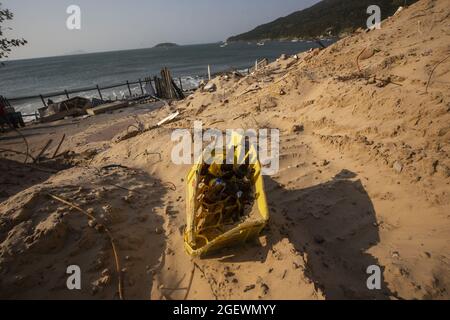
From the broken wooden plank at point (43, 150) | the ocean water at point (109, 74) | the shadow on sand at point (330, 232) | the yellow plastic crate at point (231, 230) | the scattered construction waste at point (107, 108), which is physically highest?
the yellow plastic crate at point (231, 230)

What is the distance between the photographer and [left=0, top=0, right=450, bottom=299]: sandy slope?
363 cm

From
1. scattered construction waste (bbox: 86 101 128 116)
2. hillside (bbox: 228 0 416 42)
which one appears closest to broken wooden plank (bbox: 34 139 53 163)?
scattered construction waste (bbox: 86 101 128 116)

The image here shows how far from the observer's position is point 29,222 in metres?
4.46

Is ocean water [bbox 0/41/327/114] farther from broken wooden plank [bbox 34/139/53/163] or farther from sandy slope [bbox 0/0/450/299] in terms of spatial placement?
sandy slope [bbox 0/0/450/299]

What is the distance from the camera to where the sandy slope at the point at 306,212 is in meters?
3.63

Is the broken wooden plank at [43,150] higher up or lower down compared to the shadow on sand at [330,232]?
lower down

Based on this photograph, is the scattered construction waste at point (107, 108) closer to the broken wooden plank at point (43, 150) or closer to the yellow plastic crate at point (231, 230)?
the broken wooden plank at point (43, 150)

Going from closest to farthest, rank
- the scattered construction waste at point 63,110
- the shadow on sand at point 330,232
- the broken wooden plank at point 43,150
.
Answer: the shadow on sand at point 330,232, the broken wooden plank at point 43,150, the scattered construction waste at point 63,110

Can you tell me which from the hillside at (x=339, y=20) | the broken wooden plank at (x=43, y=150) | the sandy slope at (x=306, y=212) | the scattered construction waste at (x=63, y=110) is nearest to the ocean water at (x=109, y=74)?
the hillside at (x=339, y=20)

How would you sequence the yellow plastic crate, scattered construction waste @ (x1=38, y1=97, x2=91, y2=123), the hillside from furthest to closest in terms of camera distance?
the hillside < scattered construction waste @ (x1=38, y1=97, x2=91, y2=123) < the yellow plastic crate

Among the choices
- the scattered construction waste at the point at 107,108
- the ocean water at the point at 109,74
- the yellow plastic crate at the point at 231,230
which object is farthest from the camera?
the ocean water at the point at 109,74

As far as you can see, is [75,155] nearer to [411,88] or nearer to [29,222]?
[29,222]

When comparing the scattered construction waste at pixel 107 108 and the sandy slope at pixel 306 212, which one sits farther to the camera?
the scattered construction waste at pixel 107 108
